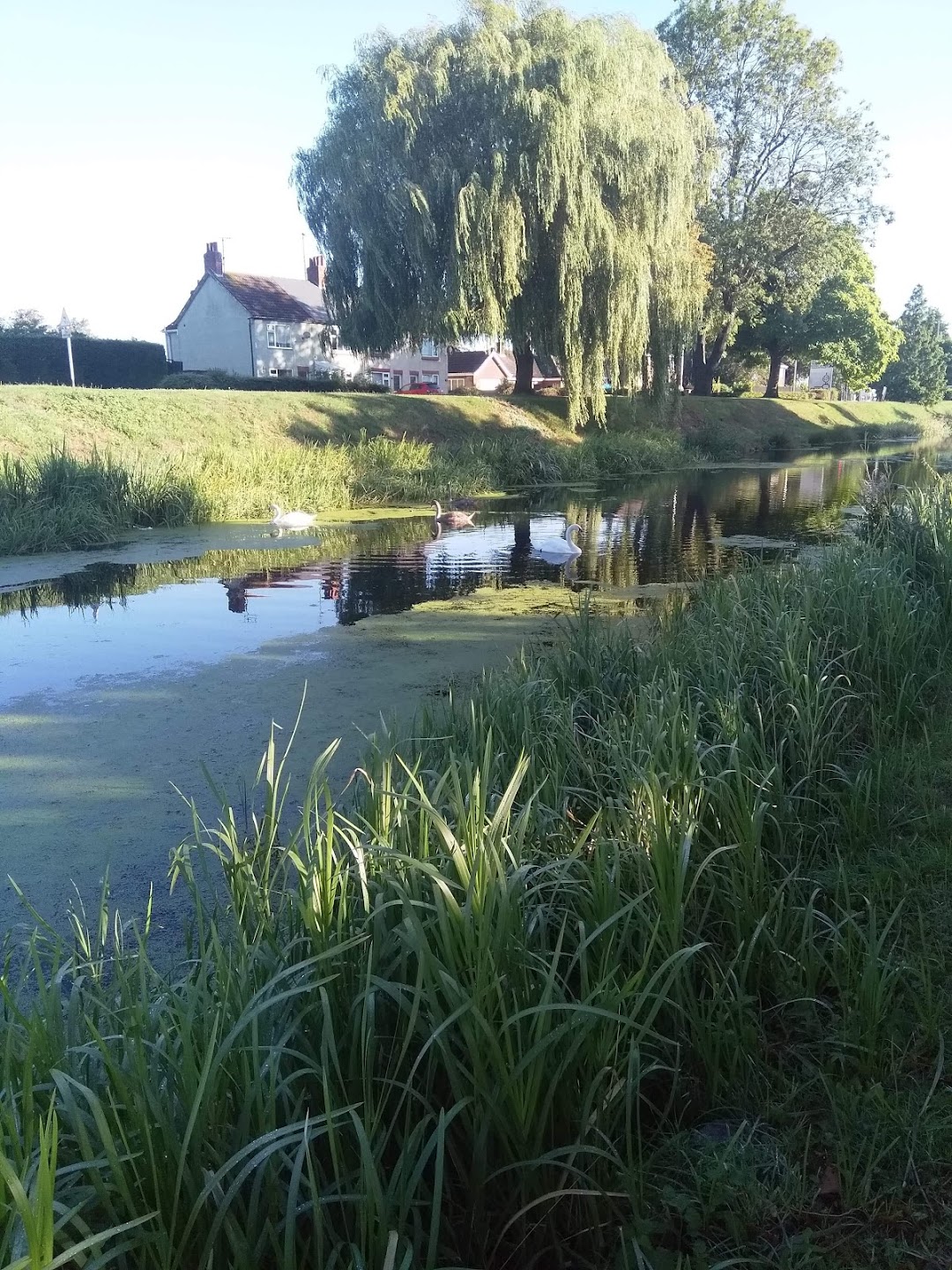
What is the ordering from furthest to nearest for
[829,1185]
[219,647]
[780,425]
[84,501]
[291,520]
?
[780,425] → [291,520] → [84,501] → [219,647] → [829,1185]

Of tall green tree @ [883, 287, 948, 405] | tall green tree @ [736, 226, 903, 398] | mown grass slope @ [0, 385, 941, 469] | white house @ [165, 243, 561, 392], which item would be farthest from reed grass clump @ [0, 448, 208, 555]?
tall green tree @ [883, 287, 948, 405]

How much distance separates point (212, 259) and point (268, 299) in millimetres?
3083

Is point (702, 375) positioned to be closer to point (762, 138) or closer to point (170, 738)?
point (762, 138)

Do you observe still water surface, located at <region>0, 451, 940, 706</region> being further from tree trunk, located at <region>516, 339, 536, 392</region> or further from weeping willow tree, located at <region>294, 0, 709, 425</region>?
tree trunk, located at <region>516, 339, 536, 392</region>

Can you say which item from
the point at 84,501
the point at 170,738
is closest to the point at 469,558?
the point at 84,501

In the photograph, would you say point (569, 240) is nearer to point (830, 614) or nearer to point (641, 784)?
point (830, 614)

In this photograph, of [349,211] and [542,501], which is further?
[349,211]

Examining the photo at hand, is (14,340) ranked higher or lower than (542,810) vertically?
higher

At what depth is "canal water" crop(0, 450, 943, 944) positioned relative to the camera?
11.2 ft

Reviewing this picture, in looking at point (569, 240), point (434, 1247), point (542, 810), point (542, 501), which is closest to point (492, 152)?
point (569, 240)

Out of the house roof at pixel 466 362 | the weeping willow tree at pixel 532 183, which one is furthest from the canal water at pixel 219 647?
the house roof at pixel 466 362

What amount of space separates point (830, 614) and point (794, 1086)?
3104 millimetres

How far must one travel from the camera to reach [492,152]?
18234 mm

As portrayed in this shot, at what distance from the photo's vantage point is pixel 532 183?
17.8 m
